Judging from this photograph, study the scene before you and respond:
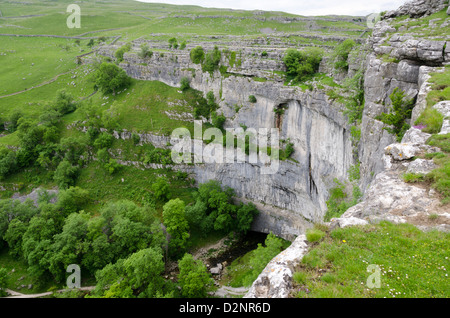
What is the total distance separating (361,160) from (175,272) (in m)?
29.4

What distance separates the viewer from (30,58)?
8131 cm

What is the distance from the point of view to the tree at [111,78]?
181 ft

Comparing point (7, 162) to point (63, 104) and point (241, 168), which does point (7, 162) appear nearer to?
point (63, 104)

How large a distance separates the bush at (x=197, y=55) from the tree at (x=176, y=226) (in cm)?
2825

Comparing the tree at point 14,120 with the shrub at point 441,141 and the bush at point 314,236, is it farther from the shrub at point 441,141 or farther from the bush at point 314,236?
the shrub at point 441,141

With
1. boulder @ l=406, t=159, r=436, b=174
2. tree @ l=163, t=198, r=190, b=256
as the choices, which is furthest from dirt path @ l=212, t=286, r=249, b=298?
boulder @ l=406, t=159, r=436, b=174

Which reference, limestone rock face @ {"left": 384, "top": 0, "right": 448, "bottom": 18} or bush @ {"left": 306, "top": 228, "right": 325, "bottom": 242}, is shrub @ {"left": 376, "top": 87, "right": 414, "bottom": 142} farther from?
limestone rock face @ {"left": 384, "top": 0, "right": 448, "bottom": 18}

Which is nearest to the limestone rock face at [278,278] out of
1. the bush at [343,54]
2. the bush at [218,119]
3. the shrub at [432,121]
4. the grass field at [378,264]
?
the grass field at [378,264]

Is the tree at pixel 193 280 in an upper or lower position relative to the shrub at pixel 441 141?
lower

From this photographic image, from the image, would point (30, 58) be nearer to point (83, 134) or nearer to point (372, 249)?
point (83, 134)

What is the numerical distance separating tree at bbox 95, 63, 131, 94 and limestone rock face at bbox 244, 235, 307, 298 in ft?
192

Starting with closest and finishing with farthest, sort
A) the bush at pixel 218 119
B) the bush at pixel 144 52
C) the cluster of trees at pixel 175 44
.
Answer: the bush at pixel 218 119, the bush at pixel 144 52, the cluster of trees at pixel 175 44

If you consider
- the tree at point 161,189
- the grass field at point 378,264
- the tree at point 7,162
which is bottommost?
the tree at point 161,189
